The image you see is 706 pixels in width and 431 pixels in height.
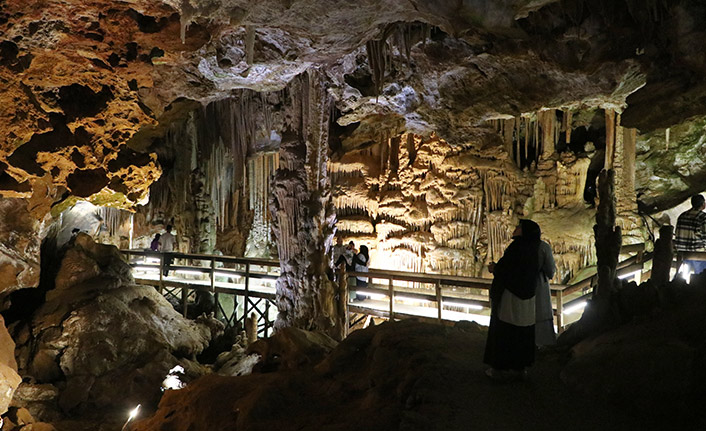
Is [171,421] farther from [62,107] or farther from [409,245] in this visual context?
[409,245]

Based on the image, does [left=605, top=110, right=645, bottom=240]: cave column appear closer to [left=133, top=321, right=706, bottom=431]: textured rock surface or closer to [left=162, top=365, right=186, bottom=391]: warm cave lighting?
[left=133, top=321, right=706, bottom=431]: textured rock surface

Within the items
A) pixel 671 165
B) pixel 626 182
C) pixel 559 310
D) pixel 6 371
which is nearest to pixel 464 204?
pixel 626 182

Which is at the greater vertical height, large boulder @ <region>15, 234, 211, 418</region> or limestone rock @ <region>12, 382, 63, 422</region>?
large boulder @ <region>15, 234, 211, 418</region>

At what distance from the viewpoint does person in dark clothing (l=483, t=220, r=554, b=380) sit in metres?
3.32

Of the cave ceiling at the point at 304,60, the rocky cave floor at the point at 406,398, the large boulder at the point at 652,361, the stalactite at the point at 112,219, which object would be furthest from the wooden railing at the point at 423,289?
the stalactite at the point at 112,219

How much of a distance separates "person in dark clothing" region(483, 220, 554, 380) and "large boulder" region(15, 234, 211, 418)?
5976mm

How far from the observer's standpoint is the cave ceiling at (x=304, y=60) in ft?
16.9

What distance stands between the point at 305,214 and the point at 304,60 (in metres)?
3.10

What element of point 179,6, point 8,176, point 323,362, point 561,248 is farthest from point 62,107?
point 561,248

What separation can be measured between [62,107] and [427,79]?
5.85 meters

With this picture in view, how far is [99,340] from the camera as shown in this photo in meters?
7.59

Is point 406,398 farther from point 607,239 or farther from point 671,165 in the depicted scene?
point 671,165

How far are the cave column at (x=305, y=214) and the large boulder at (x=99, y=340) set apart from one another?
2096mm

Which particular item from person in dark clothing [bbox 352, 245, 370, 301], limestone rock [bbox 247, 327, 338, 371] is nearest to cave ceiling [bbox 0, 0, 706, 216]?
person in dark clothing [bbox 352, 245, 370, 301]
